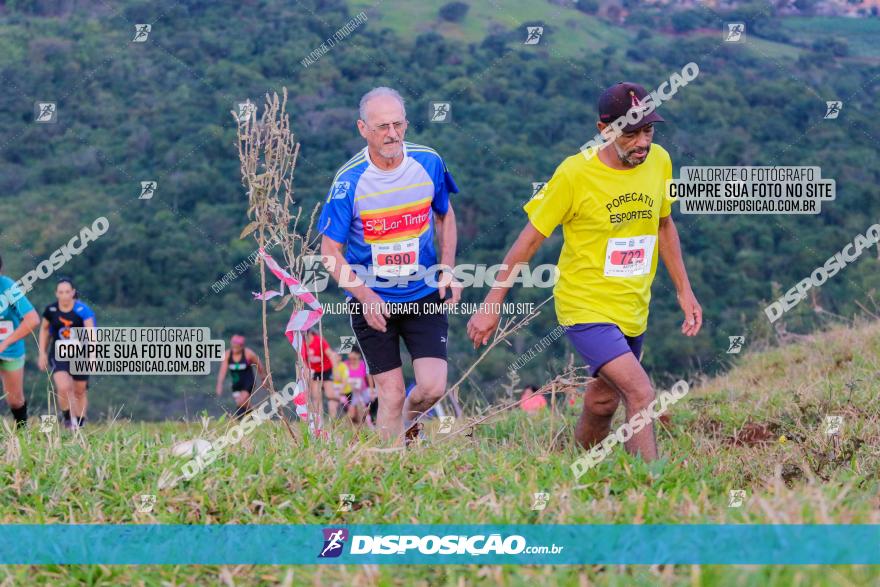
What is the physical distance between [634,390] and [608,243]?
72cm

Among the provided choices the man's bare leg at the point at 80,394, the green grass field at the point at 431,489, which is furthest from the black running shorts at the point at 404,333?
the man's bare leg at the point at 80,394

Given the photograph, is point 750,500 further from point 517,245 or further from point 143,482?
point 143,482

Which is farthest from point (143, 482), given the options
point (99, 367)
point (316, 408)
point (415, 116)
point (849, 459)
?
point (415, 116)

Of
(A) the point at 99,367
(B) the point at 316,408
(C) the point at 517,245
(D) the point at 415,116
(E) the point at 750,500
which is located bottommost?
(D) the point at 415,116

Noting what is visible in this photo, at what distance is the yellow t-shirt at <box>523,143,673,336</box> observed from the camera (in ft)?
18.4

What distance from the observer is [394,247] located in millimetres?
6164

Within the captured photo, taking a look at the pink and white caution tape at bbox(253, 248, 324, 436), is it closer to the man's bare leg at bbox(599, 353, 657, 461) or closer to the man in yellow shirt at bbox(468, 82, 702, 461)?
the man in yellow shirt at bbox(468, 82, 702, 461)

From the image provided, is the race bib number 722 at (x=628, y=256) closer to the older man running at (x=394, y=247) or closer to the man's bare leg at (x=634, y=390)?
the man's bare leg at (x=634, y=390)

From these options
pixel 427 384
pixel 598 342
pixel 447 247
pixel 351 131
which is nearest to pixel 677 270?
pixel 598 342

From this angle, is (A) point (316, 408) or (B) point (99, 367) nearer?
(A) point (316, 408)

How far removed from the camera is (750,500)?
4152 millimetres

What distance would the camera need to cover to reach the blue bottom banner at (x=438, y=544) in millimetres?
3662

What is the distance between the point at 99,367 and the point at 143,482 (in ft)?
25.0

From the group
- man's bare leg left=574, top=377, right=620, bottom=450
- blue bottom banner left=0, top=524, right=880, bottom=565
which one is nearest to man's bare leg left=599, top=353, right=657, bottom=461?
man's bare leg left=574, top=377, right=620, bottom=450
